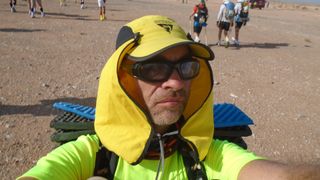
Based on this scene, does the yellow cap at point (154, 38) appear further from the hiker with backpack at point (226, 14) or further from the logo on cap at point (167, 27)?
the hiker with backpack at point (226, 14)

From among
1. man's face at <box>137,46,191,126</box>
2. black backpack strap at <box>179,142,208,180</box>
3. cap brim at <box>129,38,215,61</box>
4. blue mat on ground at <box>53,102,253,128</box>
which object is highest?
cap brim at <box>129,38,215,61</box>

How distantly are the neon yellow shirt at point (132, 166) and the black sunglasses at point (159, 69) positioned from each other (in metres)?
0.56

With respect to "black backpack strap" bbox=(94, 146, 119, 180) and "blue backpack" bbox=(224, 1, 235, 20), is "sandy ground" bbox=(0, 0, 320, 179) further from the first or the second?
"black backpack strap" bbox=(94, 146, 119, 180)

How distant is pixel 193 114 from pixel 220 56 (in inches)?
434

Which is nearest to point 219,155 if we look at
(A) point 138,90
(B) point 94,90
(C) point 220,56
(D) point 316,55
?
(A) point 138,90

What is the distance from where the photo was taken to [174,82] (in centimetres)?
259

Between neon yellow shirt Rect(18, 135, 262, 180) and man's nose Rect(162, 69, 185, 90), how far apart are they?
1.67 ft

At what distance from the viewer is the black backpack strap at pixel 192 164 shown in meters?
2.60

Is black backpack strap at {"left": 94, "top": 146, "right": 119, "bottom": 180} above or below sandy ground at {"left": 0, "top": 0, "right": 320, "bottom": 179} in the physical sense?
above

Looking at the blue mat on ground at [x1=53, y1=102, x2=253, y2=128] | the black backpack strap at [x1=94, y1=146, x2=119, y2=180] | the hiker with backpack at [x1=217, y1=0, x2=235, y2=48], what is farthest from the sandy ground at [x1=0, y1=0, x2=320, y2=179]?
the black backpack strap at [x1=94, y1=146, x2=119, y2=180]

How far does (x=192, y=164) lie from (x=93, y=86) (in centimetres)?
628

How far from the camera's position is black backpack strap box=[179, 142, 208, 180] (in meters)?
2.60

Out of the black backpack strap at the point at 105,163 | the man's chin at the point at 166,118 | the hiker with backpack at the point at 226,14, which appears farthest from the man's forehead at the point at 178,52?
the hiker with backpack at the point at 226,14

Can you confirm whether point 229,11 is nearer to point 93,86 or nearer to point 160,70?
point 93,86
